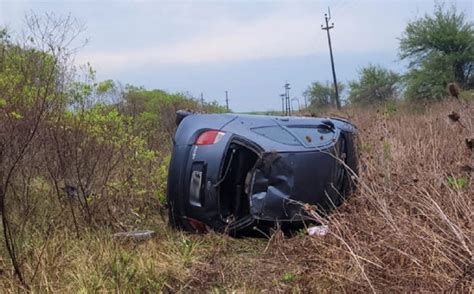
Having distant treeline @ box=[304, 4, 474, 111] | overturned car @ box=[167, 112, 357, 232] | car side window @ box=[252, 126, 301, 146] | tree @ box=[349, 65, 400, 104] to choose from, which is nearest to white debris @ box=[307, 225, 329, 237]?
overturned car @ box=[167, 112, 357, 232]

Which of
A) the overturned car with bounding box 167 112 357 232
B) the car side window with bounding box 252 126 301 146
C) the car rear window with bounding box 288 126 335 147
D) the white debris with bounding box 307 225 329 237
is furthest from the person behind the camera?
the car rear window with bounding box 288 126 335 147

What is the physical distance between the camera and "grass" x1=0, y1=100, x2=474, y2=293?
3.46 m

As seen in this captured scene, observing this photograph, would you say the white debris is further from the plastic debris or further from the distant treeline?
the distant treeline

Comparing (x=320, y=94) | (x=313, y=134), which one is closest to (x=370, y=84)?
(x=320, y=94)

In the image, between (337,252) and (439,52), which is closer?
(337,252)

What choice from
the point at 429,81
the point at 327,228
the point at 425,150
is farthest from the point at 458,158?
the point at 429,81

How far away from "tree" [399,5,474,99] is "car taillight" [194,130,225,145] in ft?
78.2

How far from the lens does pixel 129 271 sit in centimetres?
405

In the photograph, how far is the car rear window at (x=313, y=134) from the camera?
5215mm

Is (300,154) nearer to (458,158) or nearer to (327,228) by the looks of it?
(327,228)

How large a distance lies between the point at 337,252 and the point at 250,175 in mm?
1308

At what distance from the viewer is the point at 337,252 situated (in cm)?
400

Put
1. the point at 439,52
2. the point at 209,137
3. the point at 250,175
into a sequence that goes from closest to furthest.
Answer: the point at 250,175 → the point at 209,137 → the point at 439,52

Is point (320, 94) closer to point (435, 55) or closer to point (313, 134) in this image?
point (435, 55)
